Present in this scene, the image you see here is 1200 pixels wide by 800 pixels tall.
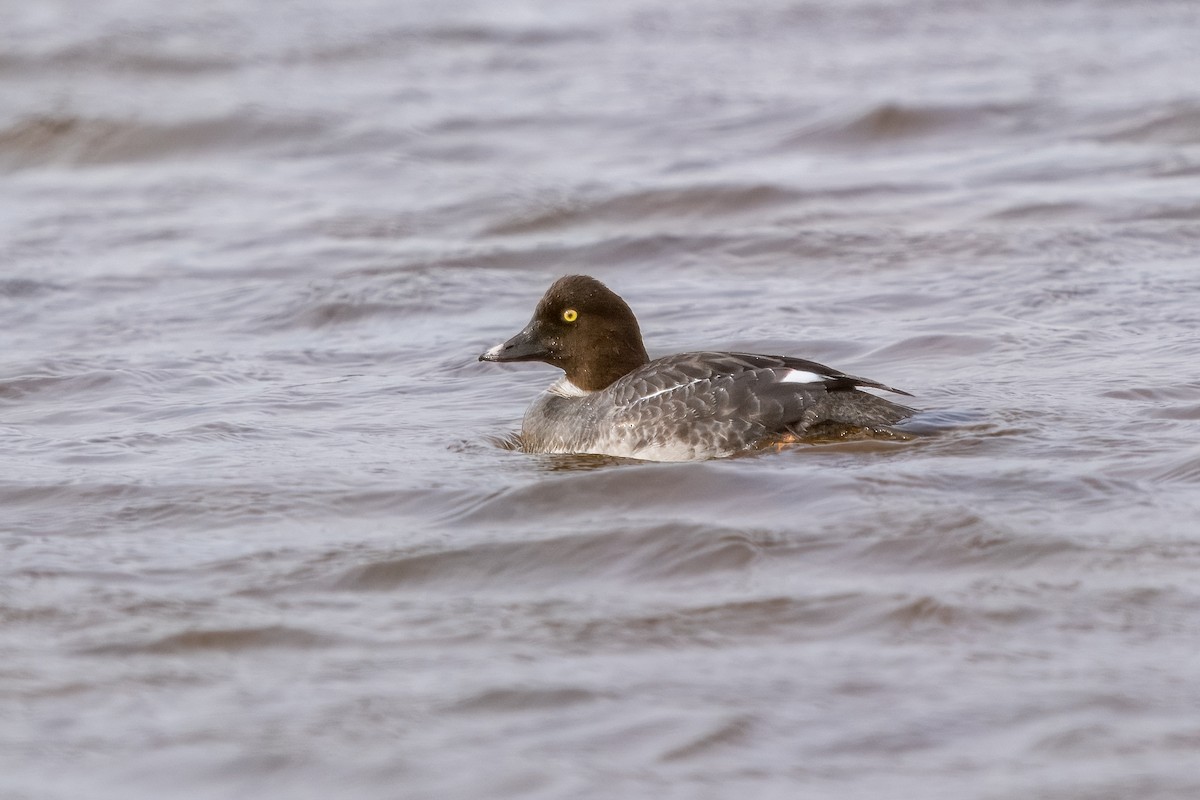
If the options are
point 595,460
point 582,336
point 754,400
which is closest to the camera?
point 754,400

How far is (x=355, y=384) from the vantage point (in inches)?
368

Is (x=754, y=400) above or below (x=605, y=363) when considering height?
below

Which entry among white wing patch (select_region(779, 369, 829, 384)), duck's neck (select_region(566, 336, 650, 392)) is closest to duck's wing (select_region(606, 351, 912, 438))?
white wing patch (select_region(779, 369, 829, 384))

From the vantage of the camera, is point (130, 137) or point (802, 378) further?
point (130, 137)

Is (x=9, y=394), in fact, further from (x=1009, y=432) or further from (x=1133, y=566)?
(x=1133, y=566)

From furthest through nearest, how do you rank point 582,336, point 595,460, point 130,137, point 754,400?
point 130,137, point 582,336, point 595,460, point 754,400

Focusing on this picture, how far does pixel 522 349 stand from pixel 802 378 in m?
1.53

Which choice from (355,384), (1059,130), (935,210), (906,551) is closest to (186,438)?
(355,384)

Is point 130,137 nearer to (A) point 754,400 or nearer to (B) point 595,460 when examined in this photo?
(B) point 595,460

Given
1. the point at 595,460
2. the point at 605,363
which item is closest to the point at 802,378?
the point at 595,460

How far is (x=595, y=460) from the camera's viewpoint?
25.7ft

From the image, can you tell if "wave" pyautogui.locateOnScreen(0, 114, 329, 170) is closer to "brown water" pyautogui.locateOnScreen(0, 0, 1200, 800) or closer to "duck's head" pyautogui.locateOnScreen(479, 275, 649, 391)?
"brown water" pyautogui.locateOnScreen(0, 0, 1200, 800)

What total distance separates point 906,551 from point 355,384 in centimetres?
397

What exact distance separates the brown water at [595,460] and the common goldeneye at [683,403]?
0.66ft
